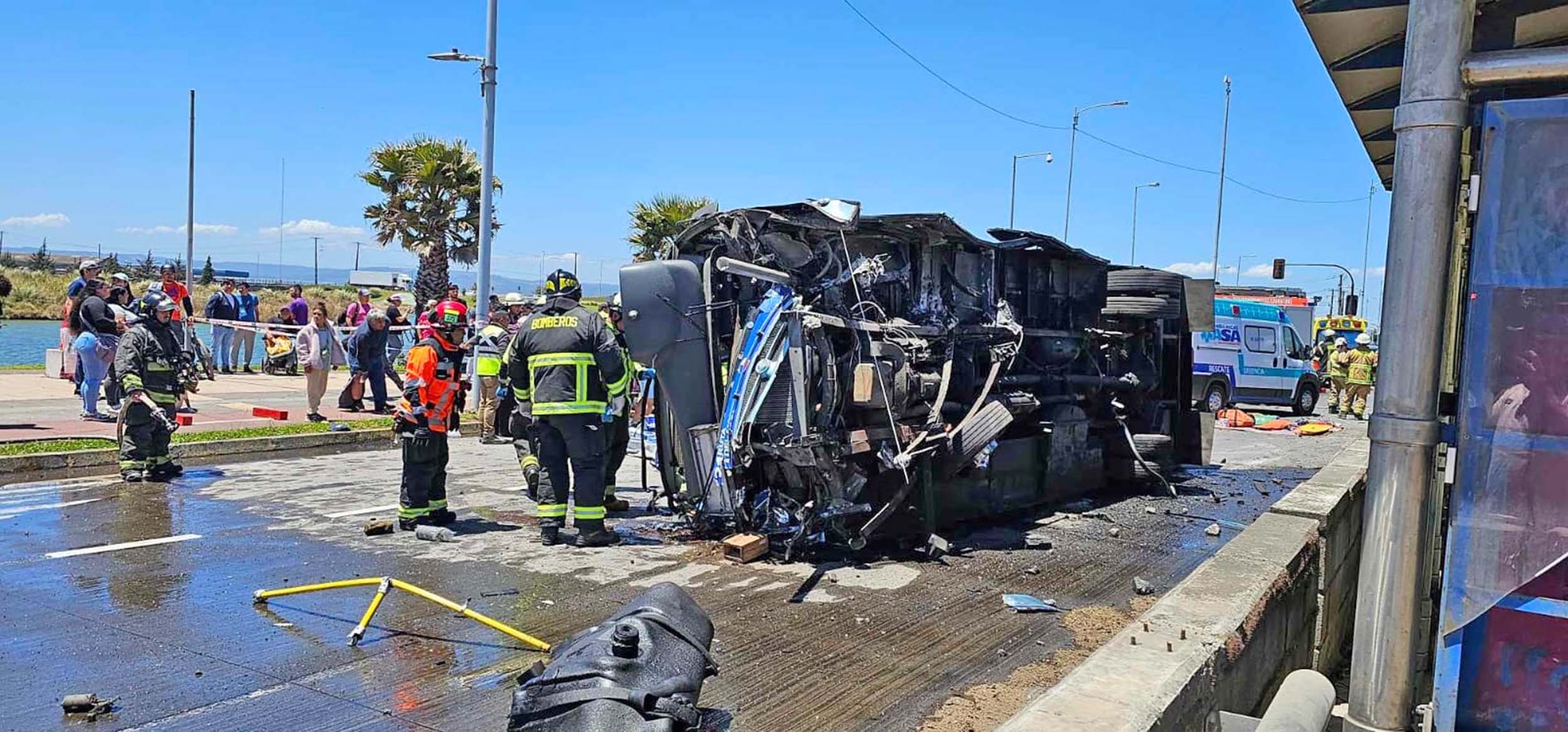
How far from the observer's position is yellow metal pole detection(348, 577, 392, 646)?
5161mm

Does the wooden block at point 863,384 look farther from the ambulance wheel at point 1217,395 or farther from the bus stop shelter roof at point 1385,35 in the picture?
the ambulance wheel at point 1217,395

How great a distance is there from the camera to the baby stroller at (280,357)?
64.1 ft

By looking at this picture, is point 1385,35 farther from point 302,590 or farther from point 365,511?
point 365,511

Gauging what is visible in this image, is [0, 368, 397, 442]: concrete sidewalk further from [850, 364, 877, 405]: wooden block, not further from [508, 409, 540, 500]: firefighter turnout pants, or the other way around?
[850, 364, 877, 405]: wooden block

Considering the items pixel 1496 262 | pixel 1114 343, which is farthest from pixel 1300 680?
pixel 1114 343

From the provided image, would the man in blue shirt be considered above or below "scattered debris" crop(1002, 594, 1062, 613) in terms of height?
above

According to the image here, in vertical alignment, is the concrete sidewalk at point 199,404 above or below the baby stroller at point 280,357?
below

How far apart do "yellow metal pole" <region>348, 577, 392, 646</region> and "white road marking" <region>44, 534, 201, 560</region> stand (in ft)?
8.48

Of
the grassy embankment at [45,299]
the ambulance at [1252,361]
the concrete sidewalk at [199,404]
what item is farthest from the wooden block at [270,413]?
the ambulance at [1252,361]

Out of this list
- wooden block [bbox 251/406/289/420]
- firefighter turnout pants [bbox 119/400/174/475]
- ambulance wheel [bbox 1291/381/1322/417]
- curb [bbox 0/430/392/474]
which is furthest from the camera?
ambulance wheel [bbox 1291/381/1322/417]

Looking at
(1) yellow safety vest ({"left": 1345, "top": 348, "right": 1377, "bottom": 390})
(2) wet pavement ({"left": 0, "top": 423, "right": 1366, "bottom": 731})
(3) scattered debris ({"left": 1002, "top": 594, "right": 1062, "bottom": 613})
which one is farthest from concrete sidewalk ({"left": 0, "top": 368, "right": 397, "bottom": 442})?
(1) yellow safety vest ({"left": 1345, "top": 348, "right": 1377, "bottom": 390})

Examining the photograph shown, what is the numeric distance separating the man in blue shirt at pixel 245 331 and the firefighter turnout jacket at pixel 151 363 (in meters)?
10.6

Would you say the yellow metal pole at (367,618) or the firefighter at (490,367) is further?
the firefighter at (490,367)

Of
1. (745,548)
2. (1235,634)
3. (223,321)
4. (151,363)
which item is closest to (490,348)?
(151,363)
